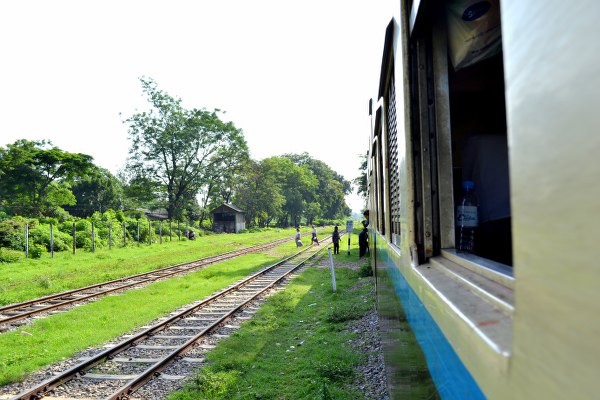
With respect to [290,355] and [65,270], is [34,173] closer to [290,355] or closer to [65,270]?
[65,270]

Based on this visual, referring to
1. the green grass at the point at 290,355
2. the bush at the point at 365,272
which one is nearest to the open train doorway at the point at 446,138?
the green grass at the point at 290,355

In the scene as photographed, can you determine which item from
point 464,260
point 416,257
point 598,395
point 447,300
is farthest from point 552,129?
point 416,257

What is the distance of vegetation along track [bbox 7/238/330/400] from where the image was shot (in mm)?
5469

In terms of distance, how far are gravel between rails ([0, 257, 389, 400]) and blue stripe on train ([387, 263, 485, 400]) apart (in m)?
3.58

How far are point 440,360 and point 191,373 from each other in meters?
5.33

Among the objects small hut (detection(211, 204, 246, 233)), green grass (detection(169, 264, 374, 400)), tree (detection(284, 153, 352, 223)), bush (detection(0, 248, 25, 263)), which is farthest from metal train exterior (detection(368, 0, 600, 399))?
tree (detection(284, 153, 352, 223))

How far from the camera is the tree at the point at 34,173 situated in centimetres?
3803

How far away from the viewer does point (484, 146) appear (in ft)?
9.03

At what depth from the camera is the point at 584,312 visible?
60 cm

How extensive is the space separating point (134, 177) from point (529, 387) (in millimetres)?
43663

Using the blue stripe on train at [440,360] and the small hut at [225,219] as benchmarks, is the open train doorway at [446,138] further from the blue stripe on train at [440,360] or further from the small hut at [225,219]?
the small hut at [225,219]

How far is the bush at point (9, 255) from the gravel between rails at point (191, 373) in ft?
46.2

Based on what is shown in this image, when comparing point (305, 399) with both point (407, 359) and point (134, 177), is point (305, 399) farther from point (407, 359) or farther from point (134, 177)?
point (134, 177)

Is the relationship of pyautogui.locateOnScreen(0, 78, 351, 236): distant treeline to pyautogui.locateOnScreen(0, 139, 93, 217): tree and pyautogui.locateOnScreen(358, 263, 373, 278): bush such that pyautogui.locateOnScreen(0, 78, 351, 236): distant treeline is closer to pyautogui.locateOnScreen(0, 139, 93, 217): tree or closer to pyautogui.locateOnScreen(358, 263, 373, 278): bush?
pyautogui.locateOnScreen(0, 139, 93, 217): tree
